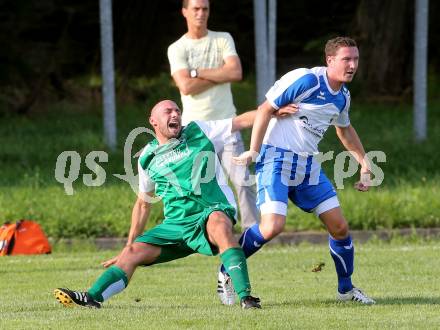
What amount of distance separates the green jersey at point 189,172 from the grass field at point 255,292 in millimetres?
703

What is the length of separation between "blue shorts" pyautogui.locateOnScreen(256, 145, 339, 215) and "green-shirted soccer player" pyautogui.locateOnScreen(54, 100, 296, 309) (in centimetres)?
33

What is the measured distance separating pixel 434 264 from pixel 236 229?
3.37m

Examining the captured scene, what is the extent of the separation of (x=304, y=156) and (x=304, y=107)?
0.36 m

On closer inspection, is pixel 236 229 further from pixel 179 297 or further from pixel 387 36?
pixel 387 36

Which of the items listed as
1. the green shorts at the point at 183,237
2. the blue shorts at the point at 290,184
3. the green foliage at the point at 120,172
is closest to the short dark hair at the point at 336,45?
the blue shorts at the point at 290,184

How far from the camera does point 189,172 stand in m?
9.52

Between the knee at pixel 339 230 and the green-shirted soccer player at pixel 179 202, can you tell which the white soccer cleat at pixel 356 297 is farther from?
the green-shirted soccer player at pixel 179 202

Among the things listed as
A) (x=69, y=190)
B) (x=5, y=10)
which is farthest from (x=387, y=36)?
(x=69, y=190)

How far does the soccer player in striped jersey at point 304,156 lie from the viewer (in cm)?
970

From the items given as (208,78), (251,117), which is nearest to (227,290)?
(251,117)

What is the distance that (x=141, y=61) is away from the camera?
2827cm

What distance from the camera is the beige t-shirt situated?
12.8m

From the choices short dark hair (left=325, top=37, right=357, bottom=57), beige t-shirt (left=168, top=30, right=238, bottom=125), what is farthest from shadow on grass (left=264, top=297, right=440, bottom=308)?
beige t-shirt (left=168, top=30, right=238, bottom=125)

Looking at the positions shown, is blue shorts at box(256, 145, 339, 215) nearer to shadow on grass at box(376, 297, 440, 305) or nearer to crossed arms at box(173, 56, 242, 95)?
shadow on grass at box(376, 297, 440, 305)
